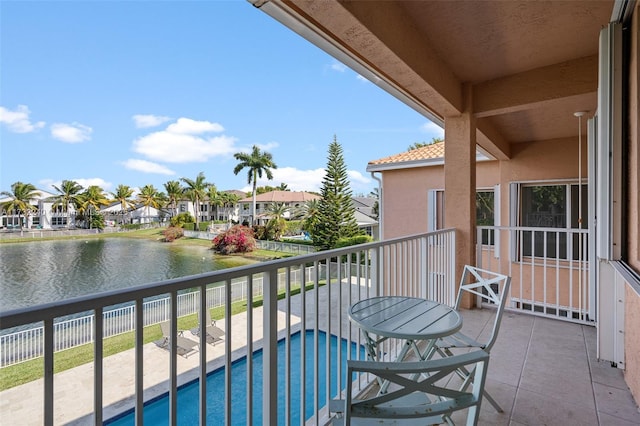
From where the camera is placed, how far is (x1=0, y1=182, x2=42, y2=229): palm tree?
6237 millimetres

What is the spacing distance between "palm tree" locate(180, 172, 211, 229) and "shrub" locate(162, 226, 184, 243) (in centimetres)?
966

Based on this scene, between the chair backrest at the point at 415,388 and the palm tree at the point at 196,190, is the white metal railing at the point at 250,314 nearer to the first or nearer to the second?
the chair backrest at the point at 415,388

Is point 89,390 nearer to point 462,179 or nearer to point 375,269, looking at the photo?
point 375,269

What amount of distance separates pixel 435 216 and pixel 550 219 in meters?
2.17

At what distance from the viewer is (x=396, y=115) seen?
33938 mm

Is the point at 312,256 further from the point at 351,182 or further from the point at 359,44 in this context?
the point at 351,182

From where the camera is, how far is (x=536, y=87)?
3387mm

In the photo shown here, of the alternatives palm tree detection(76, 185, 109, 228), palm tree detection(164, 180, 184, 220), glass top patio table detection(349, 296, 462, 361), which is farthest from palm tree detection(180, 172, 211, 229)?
glass top patio table detection(349, 296, 462, 361)

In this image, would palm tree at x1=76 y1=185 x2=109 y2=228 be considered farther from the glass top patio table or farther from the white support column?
the glass top patio table

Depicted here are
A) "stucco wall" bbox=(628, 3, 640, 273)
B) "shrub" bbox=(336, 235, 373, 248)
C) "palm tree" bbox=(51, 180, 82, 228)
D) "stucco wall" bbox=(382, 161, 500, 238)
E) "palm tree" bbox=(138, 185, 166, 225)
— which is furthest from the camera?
"shrub" bbox=(336, 235, 373, 248)

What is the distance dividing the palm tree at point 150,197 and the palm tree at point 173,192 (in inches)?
99.1

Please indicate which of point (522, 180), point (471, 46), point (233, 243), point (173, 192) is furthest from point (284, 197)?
point (471, 46)

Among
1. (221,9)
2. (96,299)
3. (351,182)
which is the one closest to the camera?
(96,299)

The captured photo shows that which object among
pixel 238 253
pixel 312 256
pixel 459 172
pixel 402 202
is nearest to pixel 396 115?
pixel 238 253
